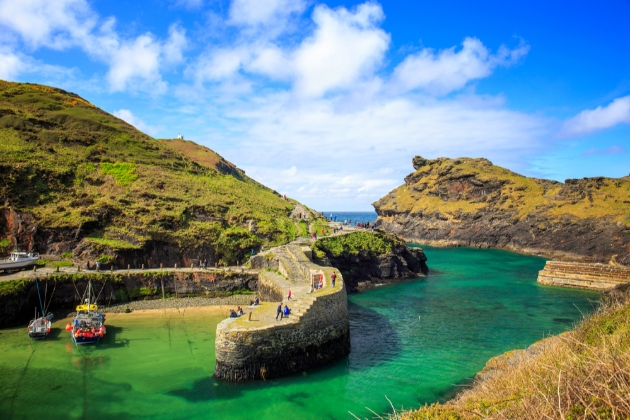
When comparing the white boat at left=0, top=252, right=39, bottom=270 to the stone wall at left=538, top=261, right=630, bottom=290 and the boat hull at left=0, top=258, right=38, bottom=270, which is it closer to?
the boat hull at left=0, top=258, right=38, bottom=270

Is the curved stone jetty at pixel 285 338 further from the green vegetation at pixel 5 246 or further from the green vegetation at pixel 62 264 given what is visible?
the green vegetation at pixel 5 246

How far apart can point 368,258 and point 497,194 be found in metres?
76.0

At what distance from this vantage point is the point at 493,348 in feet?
94.6

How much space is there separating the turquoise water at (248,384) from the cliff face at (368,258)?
30.6 feet

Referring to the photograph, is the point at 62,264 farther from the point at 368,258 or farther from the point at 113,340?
the point at 368,258

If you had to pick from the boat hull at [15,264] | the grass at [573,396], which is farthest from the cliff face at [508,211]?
the boat hull at [15,264]

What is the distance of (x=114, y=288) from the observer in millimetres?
38969

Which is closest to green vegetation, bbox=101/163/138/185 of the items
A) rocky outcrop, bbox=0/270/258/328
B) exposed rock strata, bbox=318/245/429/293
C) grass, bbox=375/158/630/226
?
rocky outcrop, bbox=0/270/258/328

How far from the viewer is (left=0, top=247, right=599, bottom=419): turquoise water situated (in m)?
20.1

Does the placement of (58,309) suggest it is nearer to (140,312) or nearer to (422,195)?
(140,312)

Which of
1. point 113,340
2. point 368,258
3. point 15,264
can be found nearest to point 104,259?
point 15,264

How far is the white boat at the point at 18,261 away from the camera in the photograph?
120 feet

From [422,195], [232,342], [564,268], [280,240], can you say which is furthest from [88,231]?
[422,195]

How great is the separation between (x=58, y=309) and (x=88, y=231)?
1129cm
